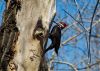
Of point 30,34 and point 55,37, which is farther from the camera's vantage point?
point 55,37

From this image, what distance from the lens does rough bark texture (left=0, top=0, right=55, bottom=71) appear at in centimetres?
203

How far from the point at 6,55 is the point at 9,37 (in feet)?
0.38

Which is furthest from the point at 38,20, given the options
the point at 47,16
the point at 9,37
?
the point at 9,37

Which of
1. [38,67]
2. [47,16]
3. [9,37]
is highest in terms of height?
[47,16]

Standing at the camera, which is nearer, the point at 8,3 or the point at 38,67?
the point at 38,67

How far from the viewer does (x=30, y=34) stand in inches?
81.1

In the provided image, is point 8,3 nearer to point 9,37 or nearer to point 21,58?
point 9,37

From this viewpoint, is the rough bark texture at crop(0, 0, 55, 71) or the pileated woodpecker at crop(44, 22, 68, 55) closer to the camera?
the rough bark texture at crop(0, 0, 55, 71)

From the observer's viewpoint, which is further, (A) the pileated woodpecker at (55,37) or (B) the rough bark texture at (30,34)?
(A) the pileated woodpecker at (55,37)

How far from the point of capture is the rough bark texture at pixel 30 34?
2.03 meters

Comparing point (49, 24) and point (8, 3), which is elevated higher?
point (8, 3)

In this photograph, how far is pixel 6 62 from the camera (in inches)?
Answer: 81.5

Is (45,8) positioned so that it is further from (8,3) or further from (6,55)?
(6,55)

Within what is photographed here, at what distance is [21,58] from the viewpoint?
6.66 ft
